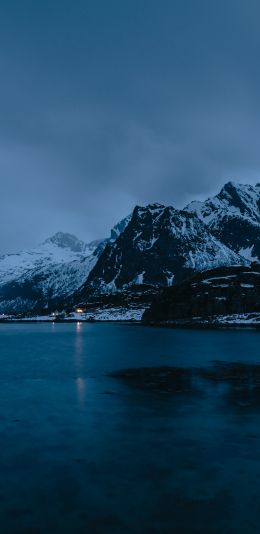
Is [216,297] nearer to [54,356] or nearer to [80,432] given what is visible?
[54,356]

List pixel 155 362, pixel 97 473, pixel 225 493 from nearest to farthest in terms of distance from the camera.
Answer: pixel 225 493
pixel 97 473
pixel 155 362

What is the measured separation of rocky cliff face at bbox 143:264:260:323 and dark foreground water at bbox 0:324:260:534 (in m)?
119

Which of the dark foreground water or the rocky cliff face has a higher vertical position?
the rocky cliff face

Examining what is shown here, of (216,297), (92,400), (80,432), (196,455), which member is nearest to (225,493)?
(196,455)

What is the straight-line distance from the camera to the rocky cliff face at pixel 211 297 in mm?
149375

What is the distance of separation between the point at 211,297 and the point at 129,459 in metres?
142

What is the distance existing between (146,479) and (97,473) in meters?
1.75

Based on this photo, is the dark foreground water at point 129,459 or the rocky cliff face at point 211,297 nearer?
the dark foreground water at point 129,459

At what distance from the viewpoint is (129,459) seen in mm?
16969

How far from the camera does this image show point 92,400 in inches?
1123

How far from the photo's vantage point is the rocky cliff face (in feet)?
490

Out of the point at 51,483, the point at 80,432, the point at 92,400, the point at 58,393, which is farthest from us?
the point at 58,393

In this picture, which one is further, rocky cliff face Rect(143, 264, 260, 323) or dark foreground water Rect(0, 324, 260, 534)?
rocky cliff face Rect(143, 264, 260, 323)

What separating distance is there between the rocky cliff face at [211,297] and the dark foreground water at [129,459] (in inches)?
4682
